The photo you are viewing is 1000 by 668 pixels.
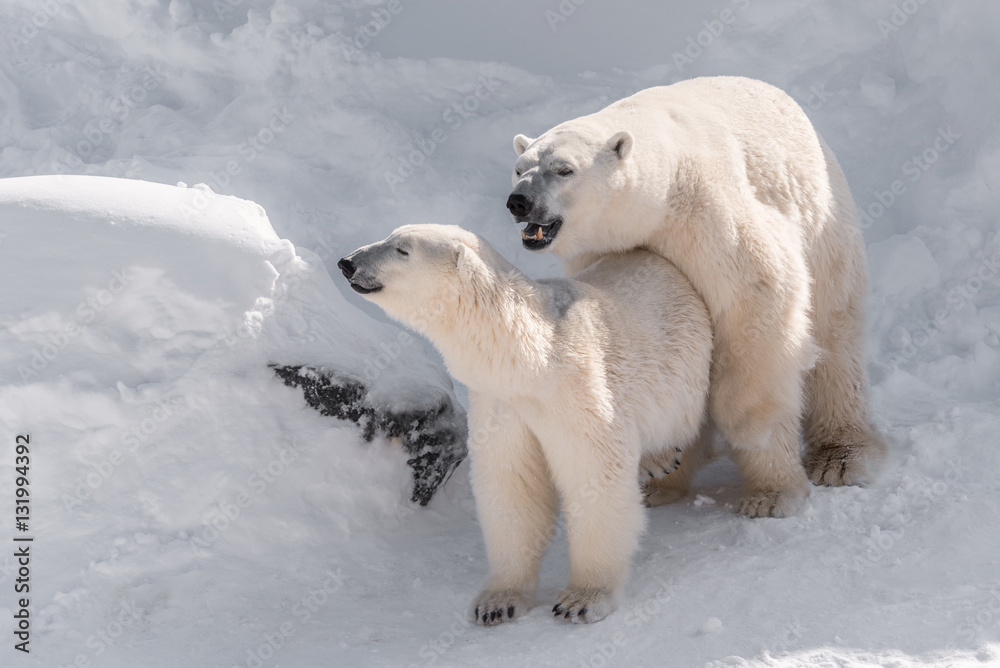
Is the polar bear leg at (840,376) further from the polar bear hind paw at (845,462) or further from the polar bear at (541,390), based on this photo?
the polar bear at (541,390)

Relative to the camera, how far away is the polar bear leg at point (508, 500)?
10.7 feet

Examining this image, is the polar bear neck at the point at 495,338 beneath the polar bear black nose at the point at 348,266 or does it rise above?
beneath

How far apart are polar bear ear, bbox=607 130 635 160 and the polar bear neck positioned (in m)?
0.82

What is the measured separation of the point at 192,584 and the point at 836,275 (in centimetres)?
319

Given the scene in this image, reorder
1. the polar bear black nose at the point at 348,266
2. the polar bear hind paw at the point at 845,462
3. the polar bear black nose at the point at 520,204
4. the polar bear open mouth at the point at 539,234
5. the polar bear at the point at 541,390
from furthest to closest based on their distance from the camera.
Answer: the polar bear hind paw at the point at 845,462, the polar bear open mouth at the point at 539,234, the polar bear black nose at the point at 520,204, the polar bear at the point at 541,390, the polar bear black nose at the point at 348,266

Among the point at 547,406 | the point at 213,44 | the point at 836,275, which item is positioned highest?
the point at 213,44

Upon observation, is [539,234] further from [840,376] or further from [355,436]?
[840,376]

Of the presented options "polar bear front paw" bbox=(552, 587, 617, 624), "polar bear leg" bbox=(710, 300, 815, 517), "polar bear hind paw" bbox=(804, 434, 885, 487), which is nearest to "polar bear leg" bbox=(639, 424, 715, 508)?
"polar bear leg" bbox=(710, 300, 815, 517)

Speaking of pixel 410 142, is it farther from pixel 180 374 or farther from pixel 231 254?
pixel 180 374

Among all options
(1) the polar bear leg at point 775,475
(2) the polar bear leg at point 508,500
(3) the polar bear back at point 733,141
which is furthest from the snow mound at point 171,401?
(3) the polar bear back at point 733,141

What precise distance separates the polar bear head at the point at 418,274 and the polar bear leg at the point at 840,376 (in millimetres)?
2069

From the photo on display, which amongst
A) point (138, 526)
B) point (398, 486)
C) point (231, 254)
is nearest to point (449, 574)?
point (398, 486)

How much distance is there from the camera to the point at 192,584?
10.8 ft

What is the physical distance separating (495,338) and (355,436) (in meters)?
1.16
